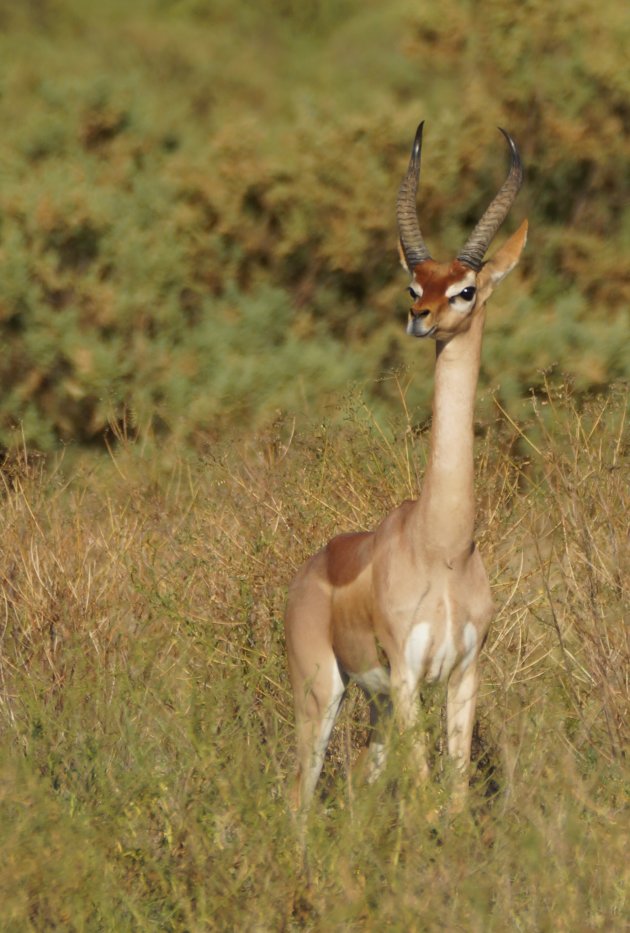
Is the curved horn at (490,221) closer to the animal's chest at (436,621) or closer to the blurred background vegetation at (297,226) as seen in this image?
the animal's chest at (436,621)

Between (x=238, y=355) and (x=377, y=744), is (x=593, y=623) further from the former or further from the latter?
(x=238, y=355)

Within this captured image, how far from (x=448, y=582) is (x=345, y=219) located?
35.5ft

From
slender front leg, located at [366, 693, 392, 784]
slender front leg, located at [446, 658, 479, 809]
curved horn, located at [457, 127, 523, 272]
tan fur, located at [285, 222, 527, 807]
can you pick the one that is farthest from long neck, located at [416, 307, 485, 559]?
slender front leg, located at [366, 693, 392, 784]

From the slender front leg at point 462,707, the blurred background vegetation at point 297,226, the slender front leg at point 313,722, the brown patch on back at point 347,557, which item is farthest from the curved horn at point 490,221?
the blurred background vegetation at point 297,226

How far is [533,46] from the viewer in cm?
1641

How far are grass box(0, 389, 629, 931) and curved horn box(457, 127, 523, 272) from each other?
30.3 inches

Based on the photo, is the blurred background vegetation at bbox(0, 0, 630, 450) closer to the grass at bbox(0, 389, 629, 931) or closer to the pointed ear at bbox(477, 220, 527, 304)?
the grass at bbox(0, 389, 629, 931)

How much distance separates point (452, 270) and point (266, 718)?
2.12m

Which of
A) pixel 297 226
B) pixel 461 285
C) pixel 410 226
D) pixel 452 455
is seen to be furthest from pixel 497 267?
pixel 297 226

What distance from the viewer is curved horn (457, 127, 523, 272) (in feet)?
19.7

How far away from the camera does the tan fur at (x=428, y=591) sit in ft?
18.5

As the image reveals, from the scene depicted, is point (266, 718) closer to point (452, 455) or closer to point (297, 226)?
point (452, 455)

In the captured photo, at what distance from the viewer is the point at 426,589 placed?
5.67m

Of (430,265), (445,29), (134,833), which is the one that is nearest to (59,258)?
(445,29)
